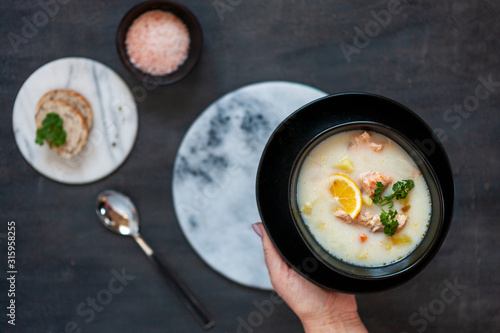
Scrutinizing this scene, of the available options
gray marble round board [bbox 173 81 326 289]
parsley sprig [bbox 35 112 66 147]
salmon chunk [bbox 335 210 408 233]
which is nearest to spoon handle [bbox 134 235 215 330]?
gray marble round board [bbox 173 81 326 289]

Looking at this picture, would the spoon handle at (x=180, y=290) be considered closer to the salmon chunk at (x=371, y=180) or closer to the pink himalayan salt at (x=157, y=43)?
the pink himalayan salt at (x=157, y=43)

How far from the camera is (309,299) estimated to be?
122 centimetres

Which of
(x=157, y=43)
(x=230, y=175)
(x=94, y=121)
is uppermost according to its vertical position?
(x=157, y=43)

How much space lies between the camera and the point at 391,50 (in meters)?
1.46

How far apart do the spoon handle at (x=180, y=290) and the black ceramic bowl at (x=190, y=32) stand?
1.77ft

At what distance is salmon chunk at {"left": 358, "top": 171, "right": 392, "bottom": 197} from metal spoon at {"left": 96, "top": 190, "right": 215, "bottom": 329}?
759 millimetres

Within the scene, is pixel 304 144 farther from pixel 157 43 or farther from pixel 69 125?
pixel 69 125

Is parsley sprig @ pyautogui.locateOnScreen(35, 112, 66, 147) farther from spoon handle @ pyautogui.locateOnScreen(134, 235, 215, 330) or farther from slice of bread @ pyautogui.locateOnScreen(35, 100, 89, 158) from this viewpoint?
spoon handle @ pyautogui.locateOnScreen(134, 235, 215, 330)

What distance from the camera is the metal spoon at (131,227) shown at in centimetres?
142

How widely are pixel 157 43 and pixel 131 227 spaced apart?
2.06 feet

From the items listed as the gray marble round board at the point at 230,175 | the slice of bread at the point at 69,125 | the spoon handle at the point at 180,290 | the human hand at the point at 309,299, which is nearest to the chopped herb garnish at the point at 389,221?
the human hand at the point at 309,299

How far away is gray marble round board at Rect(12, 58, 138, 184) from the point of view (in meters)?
1.44

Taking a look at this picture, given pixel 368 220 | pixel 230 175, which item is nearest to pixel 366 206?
pixel 368 220

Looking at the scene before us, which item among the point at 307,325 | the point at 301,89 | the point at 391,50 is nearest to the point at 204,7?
the point at 301,89
